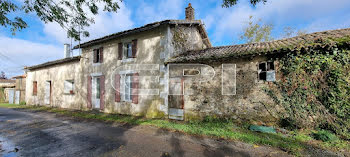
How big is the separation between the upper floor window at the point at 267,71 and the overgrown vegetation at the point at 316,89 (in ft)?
0.82

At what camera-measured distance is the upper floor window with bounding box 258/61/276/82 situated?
5.58m

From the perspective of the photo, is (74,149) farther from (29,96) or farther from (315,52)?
(29,96)

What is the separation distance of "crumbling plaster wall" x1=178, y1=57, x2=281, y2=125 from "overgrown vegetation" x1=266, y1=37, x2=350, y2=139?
38 cm

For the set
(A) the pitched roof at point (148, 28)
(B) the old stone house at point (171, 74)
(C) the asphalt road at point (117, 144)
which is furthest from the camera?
(A) the pitched roof at point (148, 28)

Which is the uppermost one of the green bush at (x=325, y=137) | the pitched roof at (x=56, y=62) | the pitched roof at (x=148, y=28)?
the pitched roof at (x=148, y=28)

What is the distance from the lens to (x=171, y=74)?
7.56m

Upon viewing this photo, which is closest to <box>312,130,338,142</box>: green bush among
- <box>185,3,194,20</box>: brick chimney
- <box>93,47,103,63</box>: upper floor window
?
<box>185,3,194,20</box>: brick chimney

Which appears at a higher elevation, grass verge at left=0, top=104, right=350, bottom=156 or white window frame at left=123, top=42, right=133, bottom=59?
white window frame at left=123, top=42, right=133, bottom=59

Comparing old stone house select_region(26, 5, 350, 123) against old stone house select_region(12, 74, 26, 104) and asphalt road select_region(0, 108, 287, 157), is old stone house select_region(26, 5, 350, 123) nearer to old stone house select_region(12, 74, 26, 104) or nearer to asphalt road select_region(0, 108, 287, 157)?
asphalt road select_region(0, 108, 287, 157)

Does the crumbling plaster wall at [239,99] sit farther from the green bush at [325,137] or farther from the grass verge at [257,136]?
the green bush at [325,137]

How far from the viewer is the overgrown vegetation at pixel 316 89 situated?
184 inches

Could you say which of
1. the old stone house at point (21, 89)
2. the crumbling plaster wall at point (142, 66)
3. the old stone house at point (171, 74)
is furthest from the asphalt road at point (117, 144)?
the old stone house at point (21, 89)

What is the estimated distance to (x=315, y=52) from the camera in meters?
5.01

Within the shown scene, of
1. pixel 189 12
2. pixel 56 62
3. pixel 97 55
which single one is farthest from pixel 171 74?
pixel 56 62
